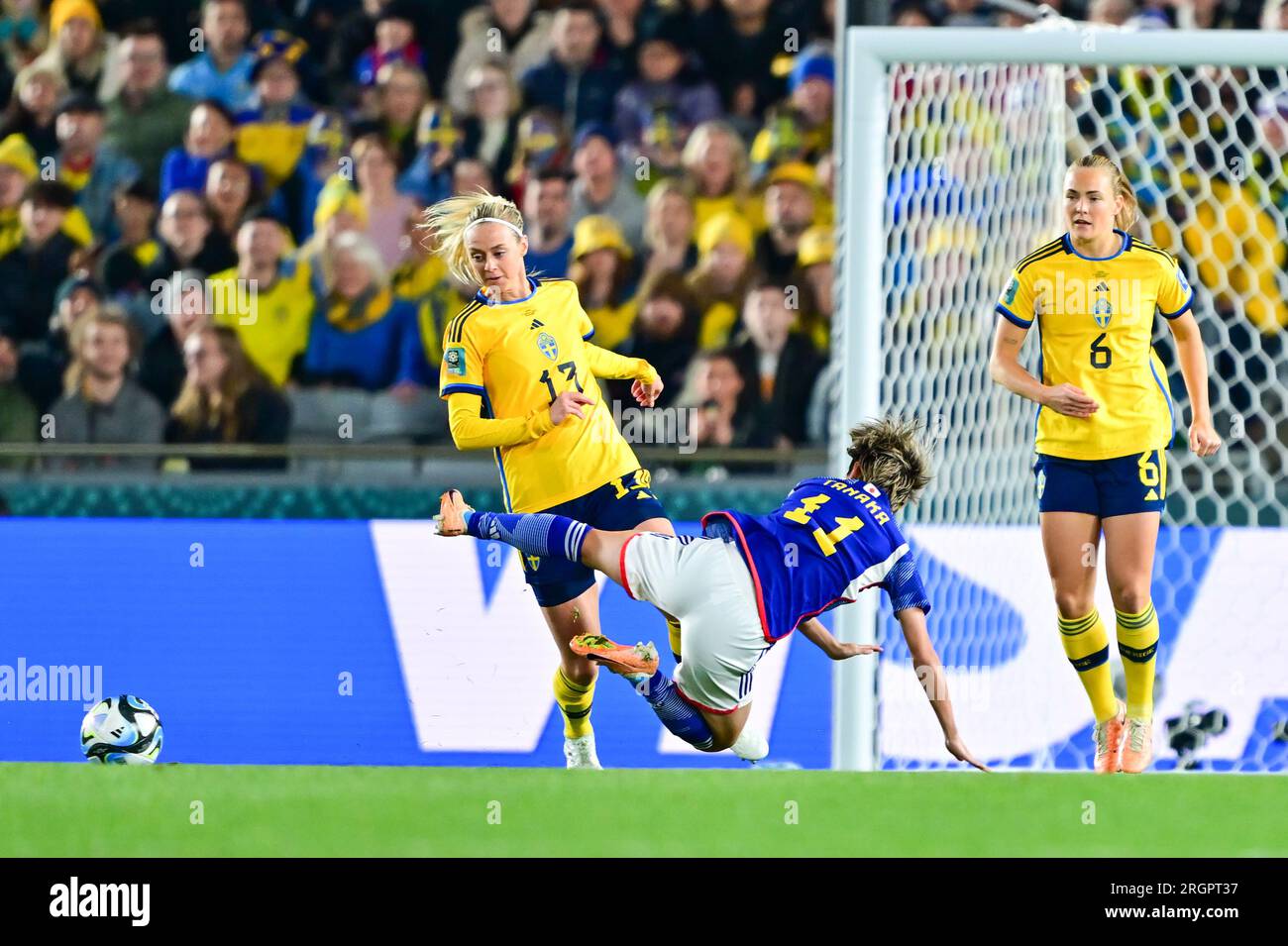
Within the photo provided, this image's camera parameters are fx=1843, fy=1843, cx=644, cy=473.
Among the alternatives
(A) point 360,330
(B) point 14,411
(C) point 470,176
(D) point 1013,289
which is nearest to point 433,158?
(C) point 470,176

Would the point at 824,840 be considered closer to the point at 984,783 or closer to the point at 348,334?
the point at 984,783

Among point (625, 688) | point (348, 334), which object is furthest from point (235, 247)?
point (625, 688)

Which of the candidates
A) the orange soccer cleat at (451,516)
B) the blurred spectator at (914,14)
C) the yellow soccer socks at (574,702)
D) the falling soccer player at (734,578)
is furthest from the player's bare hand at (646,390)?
the blurred spectator at (914,14)

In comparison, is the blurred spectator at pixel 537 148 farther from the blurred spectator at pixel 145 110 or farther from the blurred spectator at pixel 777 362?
the blurred spectator at pixel 145 110

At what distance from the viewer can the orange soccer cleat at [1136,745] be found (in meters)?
5.21

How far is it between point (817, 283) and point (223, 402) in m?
2.54

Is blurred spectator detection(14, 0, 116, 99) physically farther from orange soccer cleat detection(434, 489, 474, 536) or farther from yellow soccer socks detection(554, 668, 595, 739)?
orange soccer cleat detection(434, 489, 474, 536)

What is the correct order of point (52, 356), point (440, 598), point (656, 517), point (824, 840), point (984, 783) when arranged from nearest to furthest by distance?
point (824, 840) → point (984, 783) → point (656, 517) → point (440, 598) → point (52, 356)

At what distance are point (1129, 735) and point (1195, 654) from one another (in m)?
0.90

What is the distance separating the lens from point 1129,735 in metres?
5.23

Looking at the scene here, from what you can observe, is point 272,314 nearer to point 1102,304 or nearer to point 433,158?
point 433,158

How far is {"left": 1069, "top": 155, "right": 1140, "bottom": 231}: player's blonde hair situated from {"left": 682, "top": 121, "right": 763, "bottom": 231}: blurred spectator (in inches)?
121

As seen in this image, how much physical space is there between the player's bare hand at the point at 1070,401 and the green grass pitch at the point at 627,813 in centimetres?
103

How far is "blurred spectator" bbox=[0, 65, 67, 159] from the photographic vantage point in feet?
27.9
